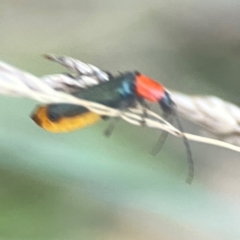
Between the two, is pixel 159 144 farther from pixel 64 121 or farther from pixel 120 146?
pixel 64 121

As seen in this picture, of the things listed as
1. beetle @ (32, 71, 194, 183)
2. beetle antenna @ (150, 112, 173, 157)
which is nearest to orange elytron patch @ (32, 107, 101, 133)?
beetle @ (32, 71, 194, 183)

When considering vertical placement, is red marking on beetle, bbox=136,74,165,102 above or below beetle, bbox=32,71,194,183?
above

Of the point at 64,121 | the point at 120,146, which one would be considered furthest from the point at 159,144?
the point at 64,121

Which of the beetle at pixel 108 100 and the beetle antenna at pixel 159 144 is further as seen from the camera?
the beetle antenna at pixel 159 144

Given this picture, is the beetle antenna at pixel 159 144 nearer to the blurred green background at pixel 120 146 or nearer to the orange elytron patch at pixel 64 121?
the blurred green background at pixel 120 146

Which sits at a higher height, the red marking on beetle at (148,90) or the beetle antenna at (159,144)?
the red marking on beetle at (148,90)

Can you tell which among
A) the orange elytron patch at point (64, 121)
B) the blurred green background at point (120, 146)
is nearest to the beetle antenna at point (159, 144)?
the blurred green background at point (120, 146)

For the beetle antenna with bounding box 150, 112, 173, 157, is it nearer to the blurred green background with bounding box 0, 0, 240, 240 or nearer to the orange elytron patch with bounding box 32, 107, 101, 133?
the blurred green background with bounding box 0, 0, 240, 240
